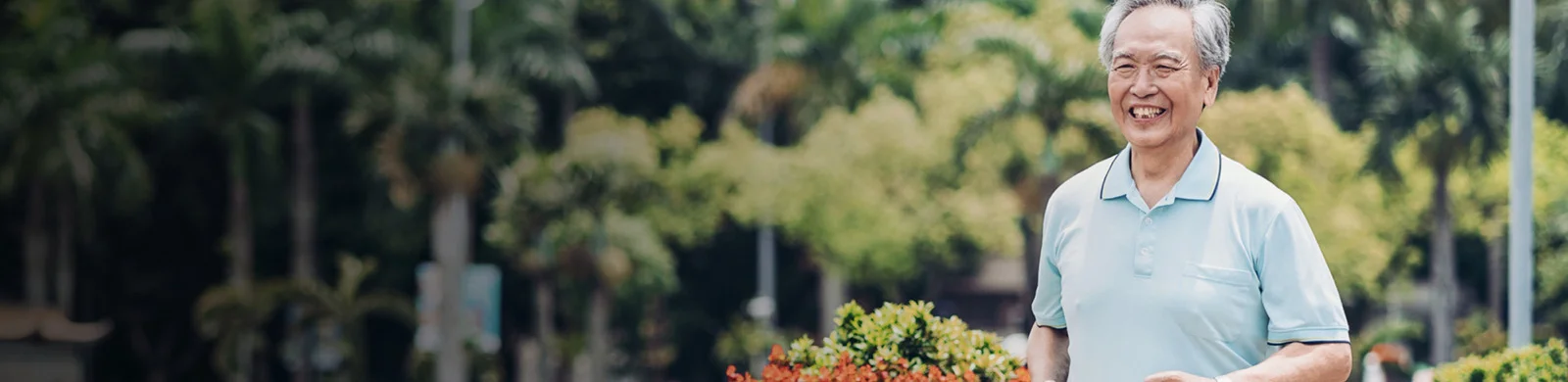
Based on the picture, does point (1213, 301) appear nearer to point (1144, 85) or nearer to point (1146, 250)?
point (1146, 250)

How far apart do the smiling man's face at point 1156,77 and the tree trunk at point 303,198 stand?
35447 mm

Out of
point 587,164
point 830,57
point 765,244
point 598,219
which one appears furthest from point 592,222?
point 830,57

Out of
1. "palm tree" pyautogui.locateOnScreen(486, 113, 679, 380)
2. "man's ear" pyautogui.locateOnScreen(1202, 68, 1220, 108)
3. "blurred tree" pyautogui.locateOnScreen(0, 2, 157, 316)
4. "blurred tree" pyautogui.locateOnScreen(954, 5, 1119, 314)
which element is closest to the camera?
"man's ear" pyautogui.locateOnScreen(1202, 68, 1220, 108)

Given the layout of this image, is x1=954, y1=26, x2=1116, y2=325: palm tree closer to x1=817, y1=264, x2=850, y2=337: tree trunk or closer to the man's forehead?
x1=817, y1=264, x2=850, y2=337: tree trunk

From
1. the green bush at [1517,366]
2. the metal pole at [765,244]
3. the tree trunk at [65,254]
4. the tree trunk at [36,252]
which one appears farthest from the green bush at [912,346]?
the tree trunk at [36,252]

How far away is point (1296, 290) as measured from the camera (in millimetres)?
2908

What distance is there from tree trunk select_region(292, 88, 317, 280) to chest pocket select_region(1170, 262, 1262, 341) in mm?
35590

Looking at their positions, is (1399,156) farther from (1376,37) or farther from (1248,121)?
(1248,121)

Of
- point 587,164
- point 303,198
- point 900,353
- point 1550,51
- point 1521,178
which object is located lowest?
point 900,353

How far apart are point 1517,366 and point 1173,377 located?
→ 7434 mm

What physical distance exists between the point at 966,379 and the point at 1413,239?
38.0 meters

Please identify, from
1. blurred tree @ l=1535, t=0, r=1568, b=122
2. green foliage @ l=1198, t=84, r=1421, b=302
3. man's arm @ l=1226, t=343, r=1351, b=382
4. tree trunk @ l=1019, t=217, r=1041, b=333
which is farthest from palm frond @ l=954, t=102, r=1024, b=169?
man's arm @ l=1226, t=343, r=1351, b=382

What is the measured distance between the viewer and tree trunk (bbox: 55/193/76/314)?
116 feet

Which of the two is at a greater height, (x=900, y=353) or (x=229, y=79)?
(x=229, y=79)
